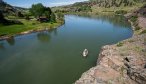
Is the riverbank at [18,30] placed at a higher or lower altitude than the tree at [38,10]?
lower

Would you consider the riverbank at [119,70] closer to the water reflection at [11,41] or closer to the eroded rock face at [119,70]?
the eroded rock face at [119,70]

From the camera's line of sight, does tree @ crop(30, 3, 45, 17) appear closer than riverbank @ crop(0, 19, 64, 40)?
No

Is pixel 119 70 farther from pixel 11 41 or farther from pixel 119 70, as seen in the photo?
pixel 11 41

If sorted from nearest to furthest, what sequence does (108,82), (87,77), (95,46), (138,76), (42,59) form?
(138,76) → (108,82) → (87,77) → (42,59) → (95,46)

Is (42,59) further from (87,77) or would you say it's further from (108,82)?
(108,82)

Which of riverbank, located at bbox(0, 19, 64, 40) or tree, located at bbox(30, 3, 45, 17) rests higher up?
tree, located at bbox(30, 3, 45, 17)

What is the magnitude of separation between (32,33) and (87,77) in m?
76.9

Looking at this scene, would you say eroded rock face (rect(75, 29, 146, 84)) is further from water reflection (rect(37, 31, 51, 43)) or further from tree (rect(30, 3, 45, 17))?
tree (rect(30, 3, 45, 17))

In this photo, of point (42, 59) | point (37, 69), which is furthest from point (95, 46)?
point (37, 69)

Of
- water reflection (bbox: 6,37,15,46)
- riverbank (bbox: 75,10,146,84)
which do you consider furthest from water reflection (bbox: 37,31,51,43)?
riverbank (bbox: 75,10,146,84)

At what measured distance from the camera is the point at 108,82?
3164cm

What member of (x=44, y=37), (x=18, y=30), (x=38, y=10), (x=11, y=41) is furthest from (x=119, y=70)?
(x=38, y=10)

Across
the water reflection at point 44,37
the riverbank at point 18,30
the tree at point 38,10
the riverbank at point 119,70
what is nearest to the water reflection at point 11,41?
the riverbank at point 18,30

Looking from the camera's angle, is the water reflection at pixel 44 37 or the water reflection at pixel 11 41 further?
the water reflection at pixel 44 37
